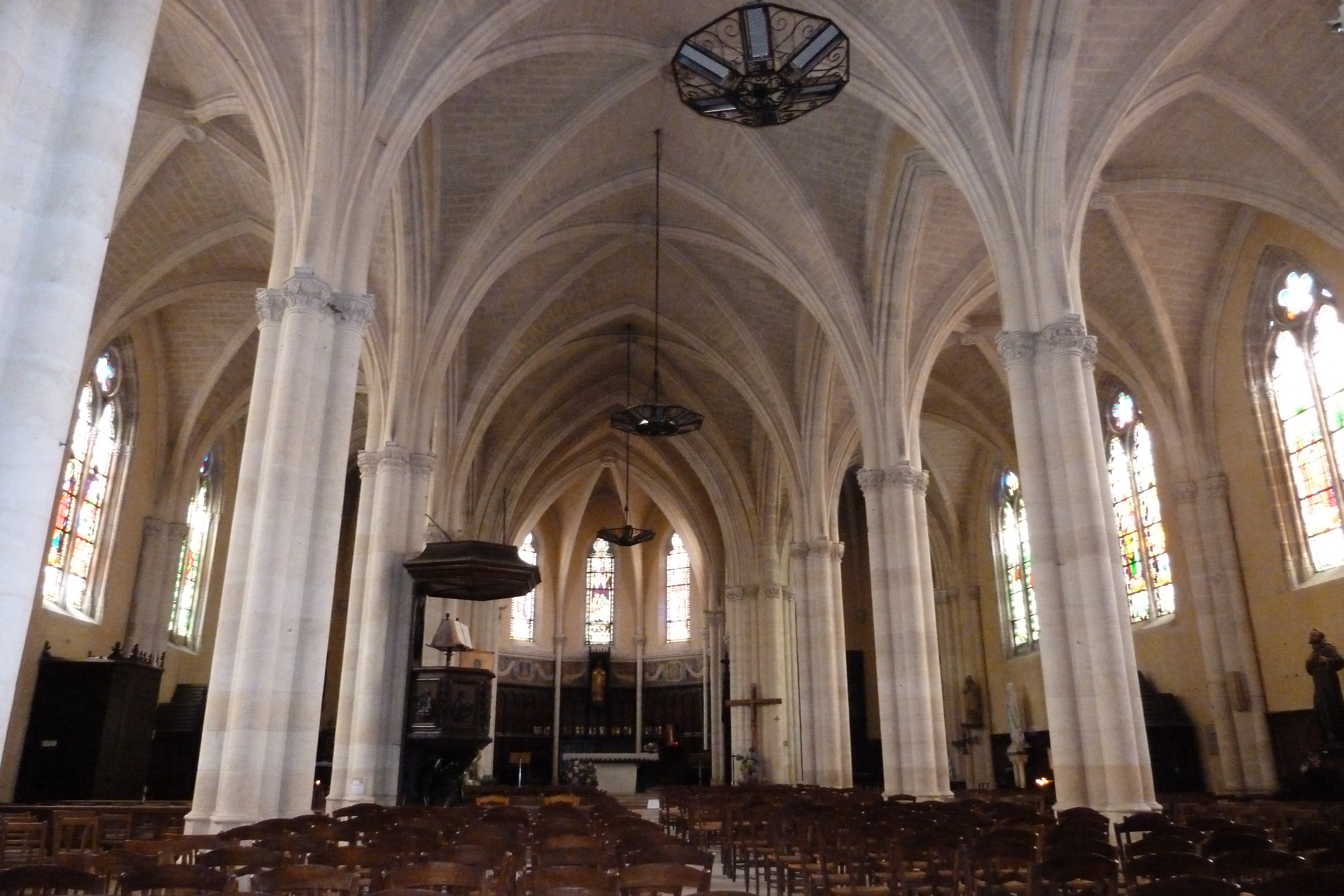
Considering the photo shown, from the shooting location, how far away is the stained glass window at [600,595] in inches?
1740

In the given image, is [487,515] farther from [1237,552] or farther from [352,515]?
[1237,552]

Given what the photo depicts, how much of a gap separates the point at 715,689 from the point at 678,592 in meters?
8.10

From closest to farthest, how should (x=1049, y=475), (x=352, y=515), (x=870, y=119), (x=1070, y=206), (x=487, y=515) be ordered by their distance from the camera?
(x=1049, y=475) → (x=1070, y=206) → (x=870, y=119) → (x=487, y=515) → (x=352, y=515)

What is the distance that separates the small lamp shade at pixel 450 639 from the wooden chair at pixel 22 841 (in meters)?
6.05

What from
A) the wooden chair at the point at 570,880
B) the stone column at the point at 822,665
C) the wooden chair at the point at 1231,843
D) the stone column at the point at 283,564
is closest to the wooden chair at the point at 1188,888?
the wooden chair at the point at 570,880

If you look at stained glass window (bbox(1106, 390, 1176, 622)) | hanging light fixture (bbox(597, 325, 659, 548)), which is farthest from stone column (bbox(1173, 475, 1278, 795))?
hanging light fixture (bbox(597, 325, 659, 548))

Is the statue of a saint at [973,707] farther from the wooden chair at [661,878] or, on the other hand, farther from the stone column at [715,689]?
the wooden chair at [661,878]

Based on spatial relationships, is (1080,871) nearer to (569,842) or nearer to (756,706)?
(569,842)

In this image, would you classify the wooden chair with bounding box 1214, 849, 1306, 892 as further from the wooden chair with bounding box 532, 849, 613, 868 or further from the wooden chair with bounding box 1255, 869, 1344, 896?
the wooden chair with bounding box 532, 849, 613, 868

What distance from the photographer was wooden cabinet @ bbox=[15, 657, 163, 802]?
20016 millimetres

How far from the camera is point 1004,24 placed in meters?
14.7

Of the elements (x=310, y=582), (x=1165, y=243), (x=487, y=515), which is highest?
(x=1165, y=243)

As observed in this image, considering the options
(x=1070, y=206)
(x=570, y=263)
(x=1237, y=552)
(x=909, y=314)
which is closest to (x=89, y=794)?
(x=570, y=263)

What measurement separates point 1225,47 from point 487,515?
77.8 feet
